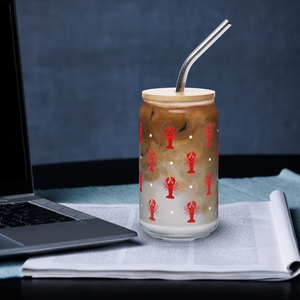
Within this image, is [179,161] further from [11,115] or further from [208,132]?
[11,115]

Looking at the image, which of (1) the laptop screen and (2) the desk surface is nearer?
(2) the desk surface

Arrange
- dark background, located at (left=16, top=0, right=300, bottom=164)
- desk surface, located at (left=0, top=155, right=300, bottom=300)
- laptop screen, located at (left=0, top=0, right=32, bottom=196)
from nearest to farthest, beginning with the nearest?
desk surface, located at (left=0, top=155, right=300, bottom=300), laptop screen, located at (left=0, top=0, right=32, bottom=196), dark background, located at (left=16, top=0, right=300, bottom=164)

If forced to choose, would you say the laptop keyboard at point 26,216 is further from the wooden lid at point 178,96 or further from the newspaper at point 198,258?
the wooden lid at point 178,96

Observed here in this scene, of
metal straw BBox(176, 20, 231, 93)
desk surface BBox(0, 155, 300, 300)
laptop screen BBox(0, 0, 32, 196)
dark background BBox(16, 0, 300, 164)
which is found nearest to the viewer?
desk surface BBox(0, 155, 300, 300)

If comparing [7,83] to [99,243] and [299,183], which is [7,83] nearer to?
[99,243]

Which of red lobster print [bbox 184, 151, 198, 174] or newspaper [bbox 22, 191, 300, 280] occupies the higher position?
red lobster print [bbox 184, 151, 198, 174]

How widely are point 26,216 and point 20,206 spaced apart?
0.07 m

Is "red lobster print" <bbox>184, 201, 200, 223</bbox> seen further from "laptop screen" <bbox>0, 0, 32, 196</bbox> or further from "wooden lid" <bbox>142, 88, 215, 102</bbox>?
"laptop screen" <bbox>0, 0, 32, 196</bbox>

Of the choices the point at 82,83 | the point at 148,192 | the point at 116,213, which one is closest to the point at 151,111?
the point at 148,192

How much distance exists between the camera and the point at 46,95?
2713mm

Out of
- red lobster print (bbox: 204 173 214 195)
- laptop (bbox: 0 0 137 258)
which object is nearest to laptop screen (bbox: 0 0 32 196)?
laptop (bbox: 0 0 137 258)

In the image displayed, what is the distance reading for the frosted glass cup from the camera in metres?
0.58

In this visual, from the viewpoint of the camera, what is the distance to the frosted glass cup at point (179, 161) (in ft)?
1.92

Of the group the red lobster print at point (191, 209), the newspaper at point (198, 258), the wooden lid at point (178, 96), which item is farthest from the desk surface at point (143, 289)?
the wooden lid at point (178, 96)
